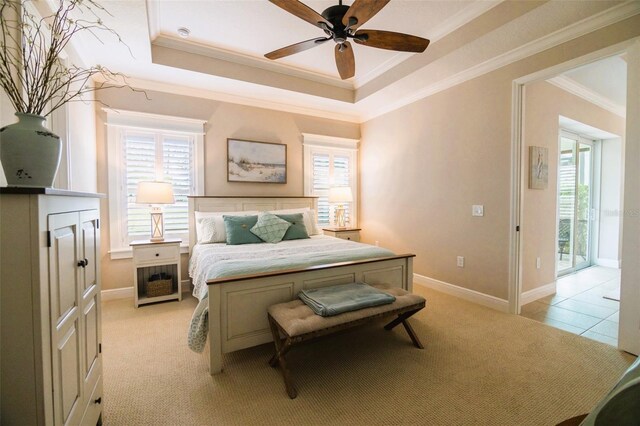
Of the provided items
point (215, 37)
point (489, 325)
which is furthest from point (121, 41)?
point (489, 325)

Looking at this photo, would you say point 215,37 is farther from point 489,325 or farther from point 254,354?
point 489,325

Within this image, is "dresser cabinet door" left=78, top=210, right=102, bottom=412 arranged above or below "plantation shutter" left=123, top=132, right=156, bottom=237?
below

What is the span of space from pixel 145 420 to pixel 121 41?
313 centimetres

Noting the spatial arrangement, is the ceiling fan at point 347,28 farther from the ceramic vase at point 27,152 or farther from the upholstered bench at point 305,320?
the upholstered bench at point 305,320

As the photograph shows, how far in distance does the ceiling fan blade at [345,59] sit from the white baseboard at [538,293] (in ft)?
10.6

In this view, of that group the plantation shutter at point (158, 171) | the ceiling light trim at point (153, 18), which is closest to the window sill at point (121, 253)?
the plantation shutter at point (158, 171)

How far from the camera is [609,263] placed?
4.88m

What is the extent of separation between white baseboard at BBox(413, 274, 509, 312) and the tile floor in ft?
0.86

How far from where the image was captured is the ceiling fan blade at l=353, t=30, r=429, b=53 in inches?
81.9

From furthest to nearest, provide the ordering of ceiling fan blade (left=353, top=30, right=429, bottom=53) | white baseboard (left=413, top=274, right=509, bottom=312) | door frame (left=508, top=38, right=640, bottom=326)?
white baseboard (left=413, top=274, right=509, bottom=312), door frame (left=508, top=38, right=640, bottom=326), ceiling fan blade (left=353, top=30, right=429, bottom=53)

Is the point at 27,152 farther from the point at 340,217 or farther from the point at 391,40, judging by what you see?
the point at 340,217

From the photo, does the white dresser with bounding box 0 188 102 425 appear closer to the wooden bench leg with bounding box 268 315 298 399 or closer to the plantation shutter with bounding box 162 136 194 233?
the wooden bench leg with bounding box 268 315 298 399

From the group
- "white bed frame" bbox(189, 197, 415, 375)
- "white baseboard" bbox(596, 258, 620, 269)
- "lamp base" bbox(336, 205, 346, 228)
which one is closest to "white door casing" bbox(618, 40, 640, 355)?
"white bed frame" bbox(189, 197, 415, 375)

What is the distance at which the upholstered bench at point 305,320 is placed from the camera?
1.71 m
